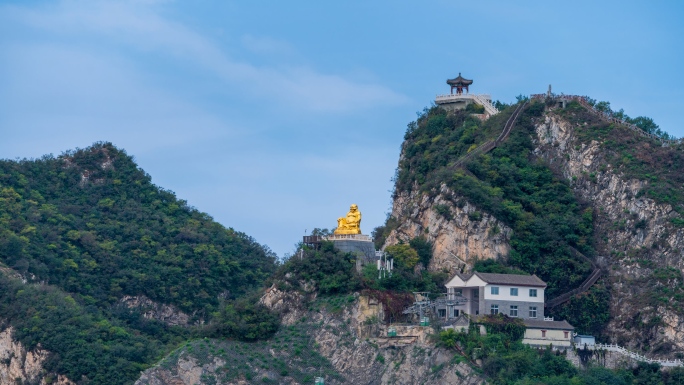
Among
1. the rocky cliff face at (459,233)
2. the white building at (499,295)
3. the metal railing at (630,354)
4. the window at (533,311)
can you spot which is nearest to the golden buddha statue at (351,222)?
the rocky cliff face at (459,233)

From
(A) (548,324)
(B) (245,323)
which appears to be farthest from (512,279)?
(B) (245,323)

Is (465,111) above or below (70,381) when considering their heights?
above

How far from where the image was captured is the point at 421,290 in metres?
107

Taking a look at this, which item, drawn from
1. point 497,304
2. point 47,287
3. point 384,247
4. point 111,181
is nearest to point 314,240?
point 384,247

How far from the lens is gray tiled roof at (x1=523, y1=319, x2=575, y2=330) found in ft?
336

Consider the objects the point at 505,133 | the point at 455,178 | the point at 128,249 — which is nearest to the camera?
the point at 455,178

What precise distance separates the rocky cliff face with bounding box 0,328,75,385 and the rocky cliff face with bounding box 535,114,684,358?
3349cm

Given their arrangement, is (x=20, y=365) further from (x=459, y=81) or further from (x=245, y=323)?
(x=459, y=81)

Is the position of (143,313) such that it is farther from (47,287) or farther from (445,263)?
(445,263)

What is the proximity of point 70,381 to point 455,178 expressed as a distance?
26298 mm

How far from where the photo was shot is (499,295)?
103938 millimetres

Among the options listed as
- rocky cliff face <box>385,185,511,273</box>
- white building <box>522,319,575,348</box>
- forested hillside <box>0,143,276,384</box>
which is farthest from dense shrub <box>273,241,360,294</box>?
white building <box>522,319,575,348</box>

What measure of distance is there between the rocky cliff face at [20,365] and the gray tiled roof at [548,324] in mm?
28889

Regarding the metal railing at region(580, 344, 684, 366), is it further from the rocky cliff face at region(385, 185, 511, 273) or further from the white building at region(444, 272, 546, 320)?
the rocky cliff face at region(385, 185, 511, 273)
